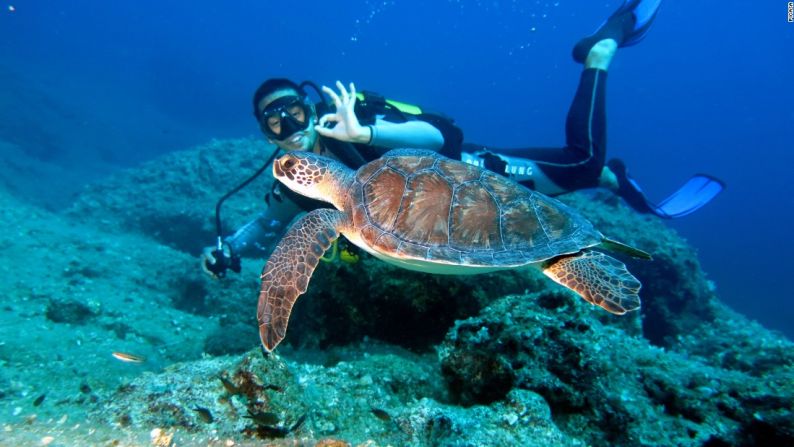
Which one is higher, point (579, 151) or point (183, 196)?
point (183, 196)

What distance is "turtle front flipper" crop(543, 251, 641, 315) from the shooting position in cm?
296

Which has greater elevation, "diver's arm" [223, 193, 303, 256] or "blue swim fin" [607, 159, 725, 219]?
"blue swim fin" [607, 159, 725, 219]

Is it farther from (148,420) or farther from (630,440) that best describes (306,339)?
(630,440)

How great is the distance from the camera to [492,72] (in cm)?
12375

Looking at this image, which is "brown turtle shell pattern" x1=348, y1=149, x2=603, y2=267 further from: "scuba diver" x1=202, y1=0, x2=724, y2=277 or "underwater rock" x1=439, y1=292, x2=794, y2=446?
"scuba diver" x1=202, y1=0, x2=724, y2=277

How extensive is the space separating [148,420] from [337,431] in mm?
1148

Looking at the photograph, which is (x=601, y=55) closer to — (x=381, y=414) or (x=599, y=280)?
(x=599, y=280)

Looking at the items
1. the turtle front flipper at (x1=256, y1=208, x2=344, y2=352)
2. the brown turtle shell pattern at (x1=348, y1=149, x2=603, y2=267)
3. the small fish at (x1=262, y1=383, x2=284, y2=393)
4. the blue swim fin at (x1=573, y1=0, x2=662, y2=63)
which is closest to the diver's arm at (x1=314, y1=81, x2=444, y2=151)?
the brown turtle shell pattern at (x1=348, y1=149, x2=603, y2=267)

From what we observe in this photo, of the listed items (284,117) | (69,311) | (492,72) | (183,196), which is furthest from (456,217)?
(492,72)

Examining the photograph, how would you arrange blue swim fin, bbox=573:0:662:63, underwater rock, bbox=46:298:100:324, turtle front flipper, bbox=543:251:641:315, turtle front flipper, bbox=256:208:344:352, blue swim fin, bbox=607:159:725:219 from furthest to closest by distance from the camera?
blue swim fin, bbox=607:159:725:219 → blue swim fin, bbox=573:0:662:63 → underwater rock, bbox=46:298:100:324 → turtle front flipper, bbox=543:251:641:315 → turtle front flipper, bbox=256:208:344:352

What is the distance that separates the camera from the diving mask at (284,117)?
4688mm

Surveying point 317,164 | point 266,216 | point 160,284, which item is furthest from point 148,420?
point 160,284

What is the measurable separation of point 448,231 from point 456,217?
0.17 m

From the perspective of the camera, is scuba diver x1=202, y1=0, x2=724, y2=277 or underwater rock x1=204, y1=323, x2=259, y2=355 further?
underwater rock x1=204, y1=323, x2=259, y2=355
